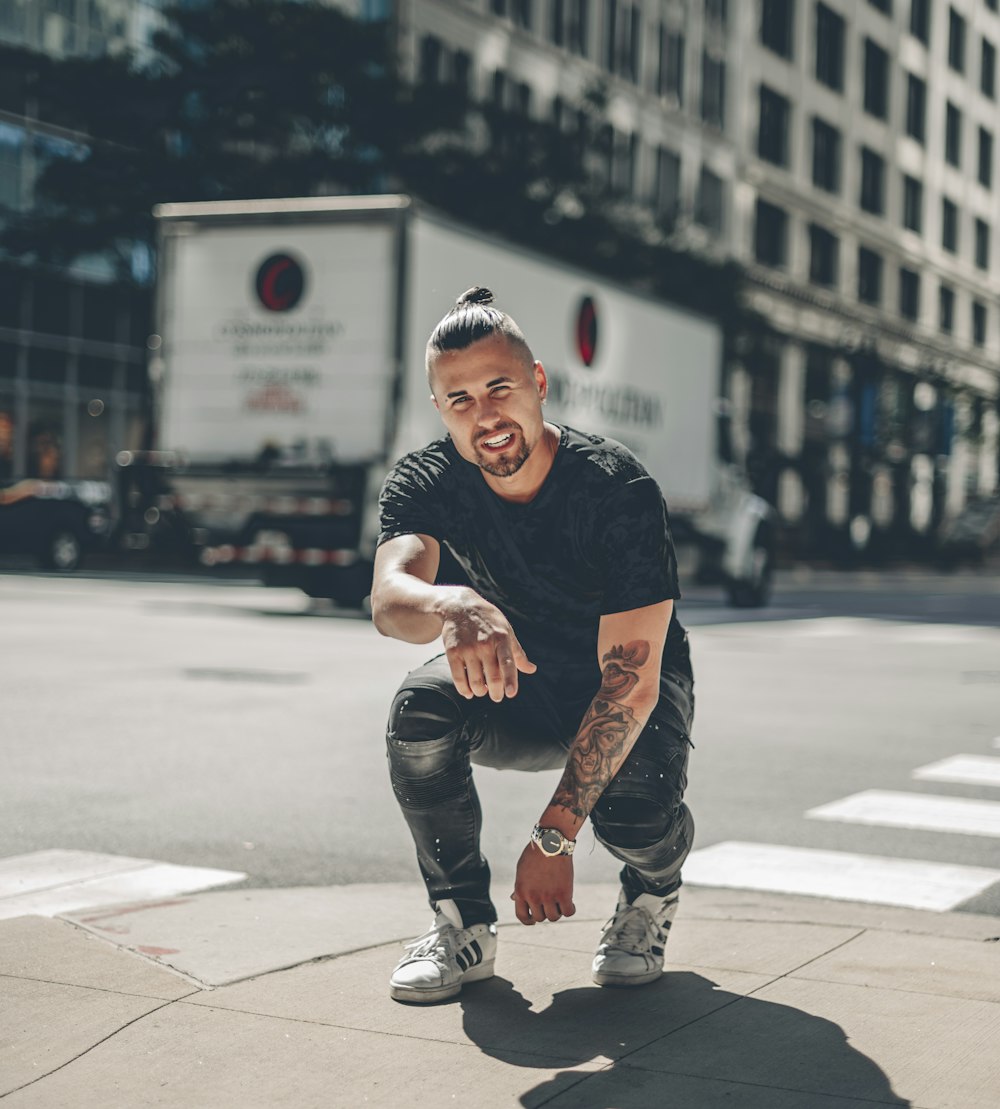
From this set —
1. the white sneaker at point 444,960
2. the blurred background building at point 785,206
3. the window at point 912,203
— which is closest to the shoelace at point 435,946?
A: the white sneaker at point 444,960

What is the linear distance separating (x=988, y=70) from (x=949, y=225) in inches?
315

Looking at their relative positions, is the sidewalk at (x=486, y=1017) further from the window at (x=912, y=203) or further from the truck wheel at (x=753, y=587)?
the window at (x=912, y=203)

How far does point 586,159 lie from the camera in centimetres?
3766

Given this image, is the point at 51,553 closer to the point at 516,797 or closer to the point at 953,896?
the point at 516,797

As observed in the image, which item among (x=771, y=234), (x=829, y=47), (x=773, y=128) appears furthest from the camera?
(x=829, y=47)

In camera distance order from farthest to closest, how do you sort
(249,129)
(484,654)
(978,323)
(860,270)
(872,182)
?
(978,323)
(872,182)
(860,270)
(249,129)
(484,654)

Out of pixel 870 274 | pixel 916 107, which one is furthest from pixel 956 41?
pixel 870 274

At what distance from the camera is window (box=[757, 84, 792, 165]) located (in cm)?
5306

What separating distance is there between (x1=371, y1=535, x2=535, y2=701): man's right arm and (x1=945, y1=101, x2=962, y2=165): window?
65872 millimetres

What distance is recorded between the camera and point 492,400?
390cm

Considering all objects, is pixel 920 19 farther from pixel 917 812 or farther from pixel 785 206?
pixel 917 812

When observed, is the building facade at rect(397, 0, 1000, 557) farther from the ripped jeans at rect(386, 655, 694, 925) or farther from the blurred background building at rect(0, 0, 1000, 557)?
the ripped jeans at rect(386, 655, 694, 925)

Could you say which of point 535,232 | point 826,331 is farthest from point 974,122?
point 535,232

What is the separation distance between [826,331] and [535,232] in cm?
2341
